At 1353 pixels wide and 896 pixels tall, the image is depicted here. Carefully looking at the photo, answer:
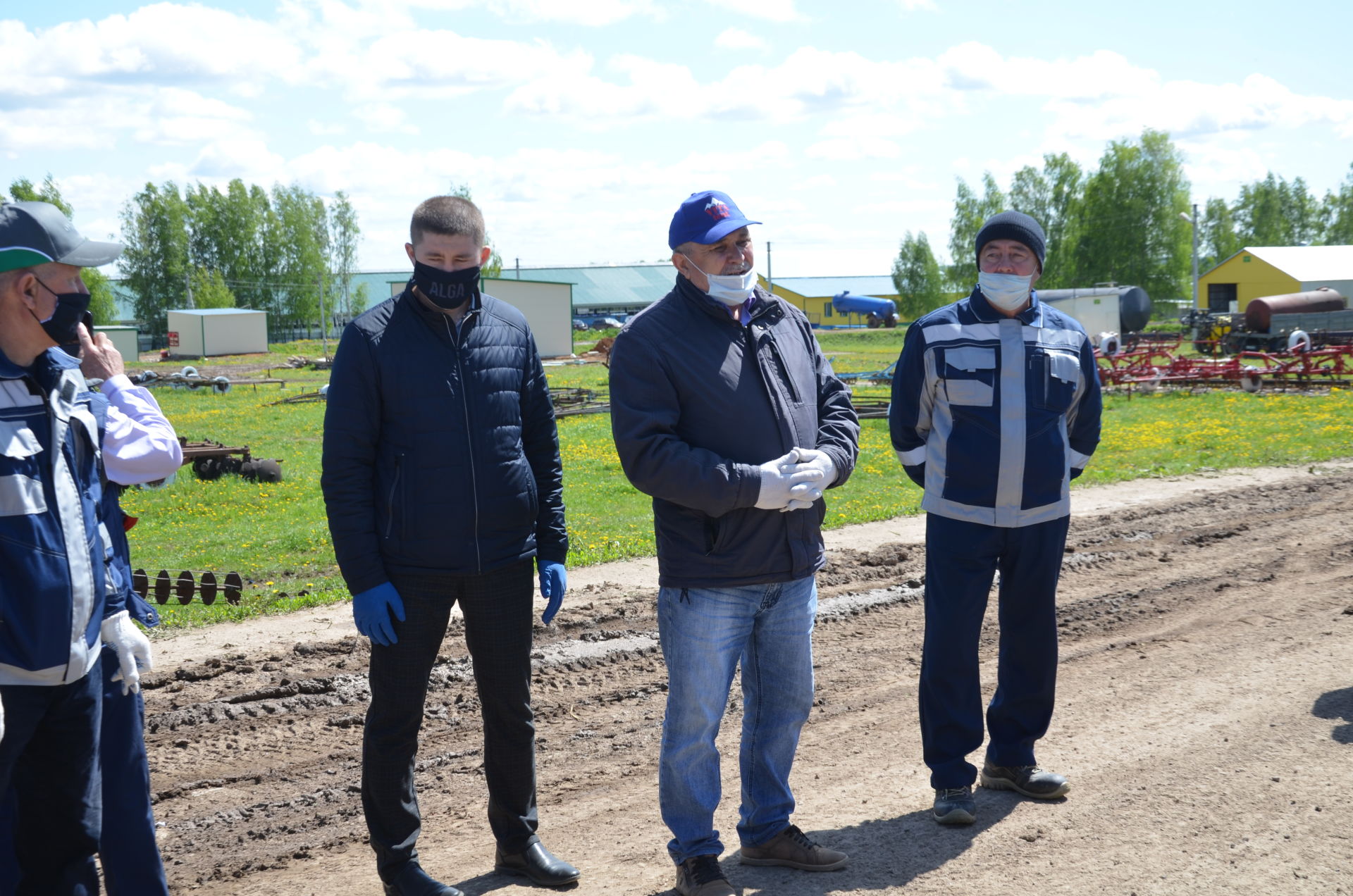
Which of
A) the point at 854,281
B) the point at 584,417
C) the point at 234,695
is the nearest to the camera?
the point at 234,695

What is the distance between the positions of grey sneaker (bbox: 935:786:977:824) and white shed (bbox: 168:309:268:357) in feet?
198

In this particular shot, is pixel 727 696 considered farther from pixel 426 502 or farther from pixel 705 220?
pixel 705 220

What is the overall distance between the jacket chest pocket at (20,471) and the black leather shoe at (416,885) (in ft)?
5.75

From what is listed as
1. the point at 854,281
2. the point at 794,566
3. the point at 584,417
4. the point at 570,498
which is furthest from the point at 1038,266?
the point at 854,281

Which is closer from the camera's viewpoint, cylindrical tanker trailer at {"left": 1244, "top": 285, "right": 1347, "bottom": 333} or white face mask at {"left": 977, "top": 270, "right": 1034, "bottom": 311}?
white face mask at {"left": 977, "top": 270, "right": 1034, "bottom": 311}

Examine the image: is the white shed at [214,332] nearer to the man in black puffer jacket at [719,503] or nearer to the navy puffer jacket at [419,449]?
the navy puffer jacket at [419,449]

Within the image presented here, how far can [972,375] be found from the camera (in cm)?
452

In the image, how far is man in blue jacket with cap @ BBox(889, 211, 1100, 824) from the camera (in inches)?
177

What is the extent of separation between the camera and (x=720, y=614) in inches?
152

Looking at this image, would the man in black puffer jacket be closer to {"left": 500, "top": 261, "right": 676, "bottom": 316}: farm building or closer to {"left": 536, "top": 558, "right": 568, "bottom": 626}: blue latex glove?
{"left": 536, "top": 558, "right": 568, "bottom": 626}: blue latex glove

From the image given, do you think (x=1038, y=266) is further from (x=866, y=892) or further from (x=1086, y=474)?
(x=1086, y=474)

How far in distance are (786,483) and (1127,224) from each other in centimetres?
8052

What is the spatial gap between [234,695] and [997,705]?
4.00 m

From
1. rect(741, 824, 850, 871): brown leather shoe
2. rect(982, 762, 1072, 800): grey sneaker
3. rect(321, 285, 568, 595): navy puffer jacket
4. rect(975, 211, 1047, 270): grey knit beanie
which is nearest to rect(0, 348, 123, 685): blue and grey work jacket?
rect(321, 285, 568, 595): navy puffer jacket
